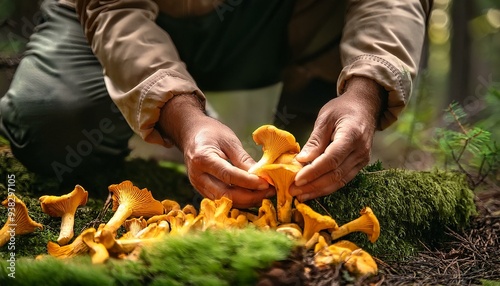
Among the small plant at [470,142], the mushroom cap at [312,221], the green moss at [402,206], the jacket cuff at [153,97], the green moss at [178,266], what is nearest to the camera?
the green moss at [178,266]

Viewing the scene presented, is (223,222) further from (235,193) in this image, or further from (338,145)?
(338,145)

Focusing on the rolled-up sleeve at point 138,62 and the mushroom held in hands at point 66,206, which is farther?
the rolled-up sleeve at point 138,62

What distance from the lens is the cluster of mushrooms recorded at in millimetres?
1500

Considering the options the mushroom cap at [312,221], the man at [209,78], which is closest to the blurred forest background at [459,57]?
the man at [209,78]

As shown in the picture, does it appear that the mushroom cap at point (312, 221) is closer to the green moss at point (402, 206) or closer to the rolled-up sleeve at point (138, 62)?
Result: the green moss at point (402, 206)

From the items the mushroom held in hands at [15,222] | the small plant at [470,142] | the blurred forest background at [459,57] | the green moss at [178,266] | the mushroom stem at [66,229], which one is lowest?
the blurred forest background at [459,57]

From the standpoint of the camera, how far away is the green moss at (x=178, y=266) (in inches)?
50.3

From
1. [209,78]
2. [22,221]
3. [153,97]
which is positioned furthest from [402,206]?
[209,78]

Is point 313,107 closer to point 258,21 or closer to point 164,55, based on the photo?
point 258,21

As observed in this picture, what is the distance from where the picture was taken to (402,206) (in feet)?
6.58

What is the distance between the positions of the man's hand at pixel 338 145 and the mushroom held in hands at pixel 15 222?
0.84 meters

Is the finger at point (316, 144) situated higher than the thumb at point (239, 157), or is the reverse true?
the finger at point (316, 144)

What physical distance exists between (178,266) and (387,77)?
3.81 feet

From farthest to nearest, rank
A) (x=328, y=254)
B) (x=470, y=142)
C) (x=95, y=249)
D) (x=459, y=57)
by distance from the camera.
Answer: (x=459, y=57) < (x=470, y=142) < (x=328, y=254) < (x=95, y=249)
